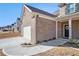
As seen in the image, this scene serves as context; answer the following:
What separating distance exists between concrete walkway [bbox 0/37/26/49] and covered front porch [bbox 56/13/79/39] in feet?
4.28

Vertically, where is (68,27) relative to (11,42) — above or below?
above

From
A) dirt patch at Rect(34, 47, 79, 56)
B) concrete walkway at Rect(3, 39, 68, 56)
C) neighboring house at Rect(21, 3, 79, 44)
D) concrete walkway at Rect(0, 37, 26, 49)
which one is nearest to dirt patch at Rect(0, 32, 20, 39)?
concrete walkway at Rect(0, 37, 26, 49)

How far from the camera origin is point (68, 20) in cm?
578

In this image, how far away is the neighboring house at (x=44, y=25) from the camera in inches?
208

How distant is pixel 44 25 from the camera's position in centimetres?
544

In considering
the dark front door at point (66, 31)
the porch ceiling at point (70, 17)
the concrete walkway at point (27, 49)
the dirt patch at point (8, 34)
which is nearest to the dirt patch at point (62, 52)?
the concrete walkway at point (27, 49)

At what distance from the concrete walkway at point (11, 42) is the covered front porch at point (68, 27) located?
1.31 m

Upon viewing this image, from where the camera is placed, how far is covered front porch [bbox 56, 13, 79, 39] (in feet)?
18.3

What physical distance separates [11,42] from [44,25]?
50.4 inches

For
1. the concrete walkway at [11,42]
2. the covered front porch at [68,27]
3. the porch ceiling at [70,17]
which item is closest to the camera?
the concrete walkway at [11,42]

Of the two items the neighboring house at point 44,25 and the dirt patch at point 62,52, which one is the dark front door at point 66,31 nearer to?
the neighboring house at point 44,25

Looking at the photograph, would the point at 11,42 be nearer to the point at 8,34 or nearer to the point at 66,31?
the point at 8,34

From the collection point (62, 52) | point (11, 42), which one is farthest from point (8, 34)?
point (62, 52)

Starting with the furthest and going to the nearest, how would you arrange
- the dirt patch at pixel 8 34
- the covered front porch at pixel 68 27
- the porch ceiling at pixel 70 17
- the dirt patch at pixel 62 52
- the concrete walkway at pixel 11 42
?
the porch ceiling at pixel 70 17, the covered front porch at pixel 68 27, the dirt patch at pixel 8 34, the concrete walkway at pixel 11 42, the dirt patch at pixel 62 52
